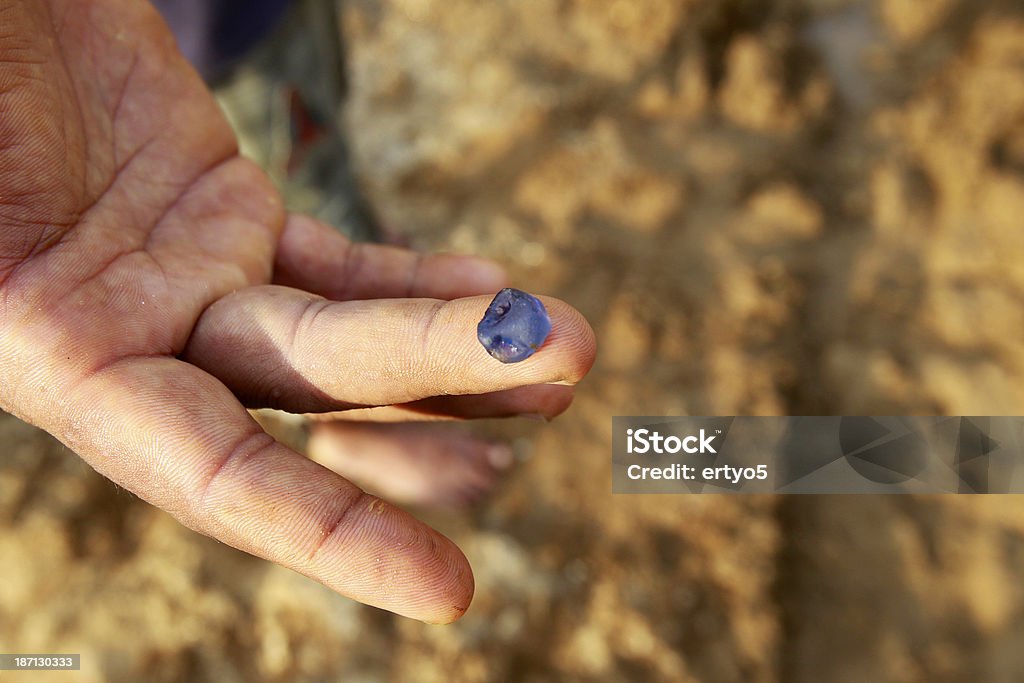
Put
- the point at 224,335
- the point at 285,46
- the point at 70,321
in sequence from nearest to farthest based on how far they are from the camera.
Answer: the point at 70,321 → the point at 224,335 → the point at 285,46

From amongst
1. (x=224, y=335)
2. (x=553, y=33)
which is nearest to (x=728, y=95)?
(x=553, y=33)

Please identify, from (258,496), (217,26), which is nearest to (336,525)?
(258,496)

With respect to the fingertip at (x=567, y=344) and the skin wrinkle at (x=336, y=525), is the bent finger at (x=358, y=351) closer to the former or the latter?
the fingertip at (x=567, y=344)

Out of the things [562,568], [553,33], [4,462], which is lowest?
[562,568]

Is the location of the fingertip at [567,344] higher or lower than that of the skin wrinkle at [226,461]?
higher

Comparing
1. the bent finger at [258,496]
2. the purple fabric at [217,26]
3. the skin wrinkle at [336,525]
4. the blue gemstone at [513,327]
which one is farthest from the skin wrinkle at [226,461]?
the purple fabric at [217,26]

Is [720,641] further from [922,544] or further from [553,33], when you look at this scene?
[553,33]
